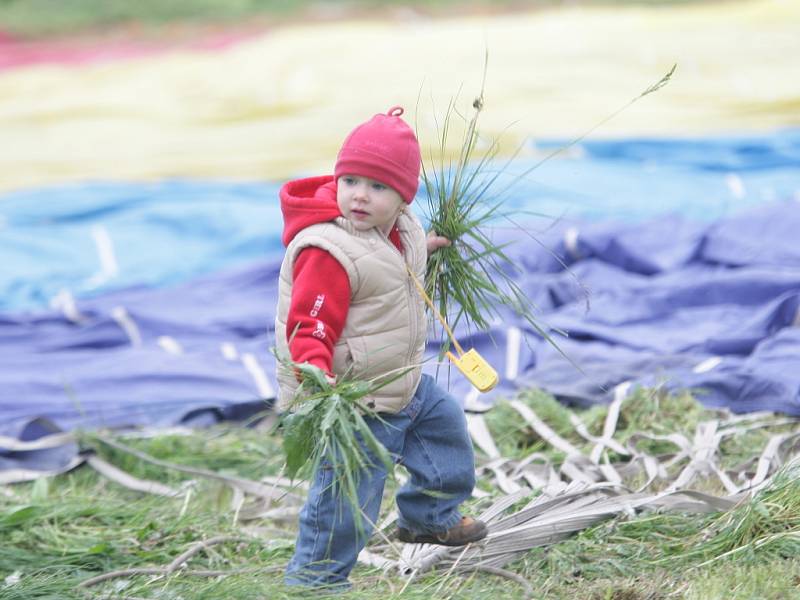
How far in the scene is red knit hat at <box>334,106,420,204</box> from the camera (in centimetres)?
225

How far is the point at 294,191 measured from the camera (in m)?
2.42

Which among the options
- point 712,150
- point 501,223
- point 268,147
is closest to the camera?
point 501,223

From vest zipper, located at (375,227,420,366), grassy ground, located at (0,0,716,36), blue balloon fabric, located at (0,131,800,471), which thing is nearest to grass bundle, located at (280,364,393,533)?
vest zipper, located at (375,227,420,366)

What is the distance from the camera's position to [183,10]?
35.8 ft

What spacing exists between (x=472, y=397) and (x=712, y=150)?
3.18 meters

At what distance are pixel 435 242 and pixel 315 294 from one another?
0.42 m

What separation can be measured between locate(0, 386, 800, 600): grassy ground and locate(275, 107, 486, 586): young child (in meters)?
0.13

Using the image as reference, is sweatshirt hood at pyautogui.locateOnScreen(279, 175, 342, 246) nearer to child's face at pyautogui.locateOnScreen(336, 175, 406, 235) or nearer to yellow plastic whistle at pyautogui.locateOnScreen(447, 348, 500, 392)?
child's face at pyautogui.locateOnScreen(336, 175, 406, 235)

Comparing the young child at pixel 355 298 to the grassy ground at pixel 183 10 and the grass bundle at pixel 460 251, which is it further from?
the grassy ground at pixel 183 10

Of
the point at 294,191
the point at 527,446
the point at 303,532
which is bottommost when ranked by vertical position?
the point at 527,446

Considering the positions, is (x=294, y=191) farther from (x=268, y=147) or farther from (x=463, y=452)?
(x=268, y=147)

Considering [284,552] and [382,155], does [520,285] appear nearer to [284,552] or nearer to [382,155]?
[284,552]

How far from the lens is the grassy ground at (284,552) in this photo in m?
2.32

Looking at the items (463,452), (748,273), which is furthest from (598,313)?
(463,452)
